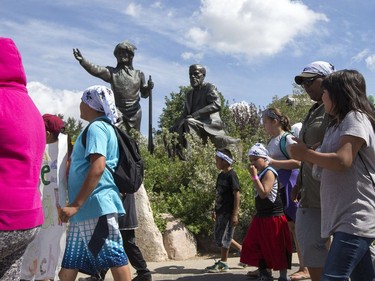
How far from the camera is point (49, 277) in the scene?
161 inches

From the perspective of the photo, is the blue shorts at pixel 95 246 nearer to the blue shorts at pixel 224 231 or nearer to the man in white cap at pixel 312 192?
the man in white cap at pixel 312 192

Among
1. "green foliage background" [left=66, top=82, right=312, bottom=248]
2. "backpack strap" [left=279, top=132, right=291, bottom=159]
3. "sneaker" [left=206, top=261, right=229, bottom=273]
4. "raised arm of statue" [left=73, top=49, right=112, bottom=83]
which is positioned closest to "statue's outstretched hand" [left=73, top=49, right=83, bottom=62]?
"raised arm of statue" [left=73, top=49, right=112, bottom=83]

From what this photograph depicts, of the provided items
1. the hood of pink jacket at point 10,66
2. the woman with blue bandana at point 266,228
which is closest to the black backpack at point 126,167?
the hood of pink jacket at point 10,66

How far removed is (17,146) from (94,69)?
34.4 feet

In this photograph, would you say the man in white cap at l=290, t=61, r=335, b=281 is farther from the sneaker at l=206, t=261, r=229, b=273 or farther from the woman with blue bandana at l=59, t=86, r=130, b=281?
the sneaker at l=206, t=261, r=229, b=273

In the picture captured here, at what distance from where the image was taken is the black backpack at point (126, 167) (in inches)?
146

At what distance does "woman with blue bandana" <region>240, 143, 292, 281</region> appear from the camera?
546 centimetres

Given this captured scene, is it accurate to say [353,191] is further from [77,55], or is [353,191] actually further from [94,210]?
[77,55]

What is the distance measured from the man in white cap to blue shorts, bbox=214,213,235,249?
2.71 m

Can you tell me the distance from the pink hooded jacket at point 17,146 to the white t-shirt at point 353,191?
4.85ft

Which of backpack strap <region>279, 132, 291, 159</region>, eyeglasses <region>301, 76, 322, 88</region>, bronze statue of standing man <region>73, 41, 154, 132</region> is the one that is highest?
bronze statue of standing man <region>73, 41, 154, 132</region>

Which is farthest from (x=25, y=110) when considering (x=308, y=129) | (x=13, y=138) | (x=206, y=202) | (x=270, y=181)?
(x=206, y=202)

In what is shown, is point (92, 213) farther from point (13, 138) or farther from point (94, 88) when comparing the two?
point (13, 138)

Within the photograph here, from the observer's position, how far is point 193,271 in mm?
6656
